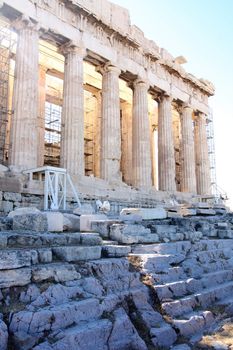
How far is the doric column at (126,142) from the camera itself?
23797 millimetres

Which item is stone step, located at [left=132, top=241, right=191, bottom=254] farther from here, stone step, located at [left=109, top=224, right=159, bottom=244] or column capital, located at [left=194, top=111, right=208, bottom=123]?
column capital, located at [left=194, top=111, right=208, bottom=123]

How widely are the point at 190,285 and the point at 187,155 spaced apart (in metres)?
19.3

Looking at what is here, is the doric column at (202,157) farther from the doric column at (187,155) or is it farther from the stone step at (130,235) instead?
the stone step at (130,235)

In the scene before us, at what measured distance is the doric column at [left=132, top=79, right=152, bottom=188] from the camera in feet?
64.2

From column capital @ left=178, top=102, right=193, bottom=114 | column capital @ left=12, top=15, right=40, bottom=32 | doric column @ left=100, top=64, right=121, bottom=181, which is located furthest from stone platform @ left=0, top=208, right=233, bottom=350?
→ column capital @ left=178, top=102, right=193, bottom=114

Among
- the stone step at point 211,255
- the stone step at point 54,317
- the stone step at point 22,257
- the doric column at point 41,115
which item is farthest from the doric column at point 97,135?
the stone step at point 54,317

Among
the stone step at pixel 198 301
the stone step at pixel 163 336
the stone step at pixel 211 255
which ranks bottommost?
the stone step at pixel 163 336

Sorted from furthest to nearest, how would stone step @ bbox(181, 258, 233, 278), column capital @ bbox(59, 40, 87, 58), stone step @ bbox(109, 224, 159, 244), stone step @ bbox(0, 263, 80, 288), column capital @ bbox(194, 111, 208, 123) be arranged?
column capital @ bbox(194, 111, 208, 123) < column capital @ bbox(59, 40, 87, 58) < stone step @ bbox(109, 224, 159, 244) < stone step @ bbox(181, 258, 233, 278) < stone step @ bbox(0, 263, 80, 288)

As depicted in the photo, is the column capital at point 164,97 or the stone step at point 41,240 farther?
the column capital at point 164,97

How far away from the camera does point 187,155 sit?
24.1 meters

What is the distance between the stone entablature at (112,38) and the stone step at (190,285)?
530 inches

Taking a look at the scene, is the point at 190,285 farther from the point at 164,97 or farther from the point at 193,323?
the point at 164,97

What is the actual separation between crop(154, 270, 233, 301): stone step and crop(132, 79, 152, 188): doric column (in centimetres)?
1287

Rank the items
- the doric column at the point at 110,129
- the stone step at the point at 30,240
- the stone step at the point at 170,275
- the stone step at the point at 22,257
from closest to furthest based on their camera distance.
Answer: the stone step at the point at 22,257
the stone step at the point at 30,240
the stone step at the point at 170,275
the doric column at the point at 110,129
